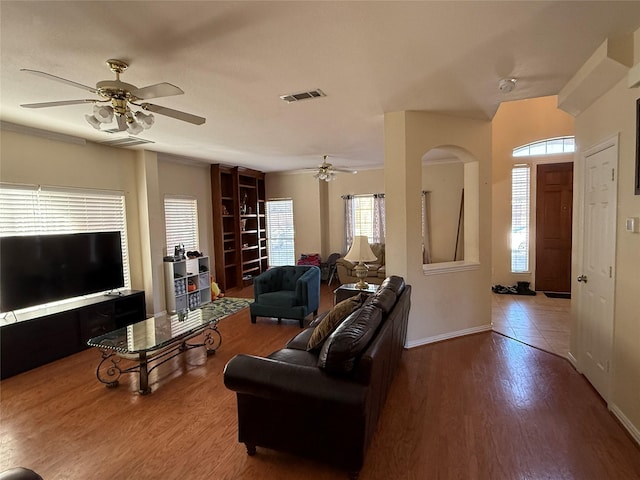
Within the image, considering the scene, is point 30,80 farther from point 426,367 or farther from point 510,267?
point 510,267

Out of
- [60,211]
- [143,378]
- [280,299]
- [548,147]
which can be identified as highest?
[548,147]

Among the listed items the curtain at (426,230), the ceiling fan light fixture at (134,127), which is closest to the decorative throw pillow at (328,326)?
the ceiling fan light fixture at (134,127)

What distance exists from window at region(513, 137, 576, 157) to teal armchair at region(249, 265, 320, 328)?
183 inches

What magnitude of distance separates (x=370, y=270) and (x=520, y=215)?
10.0 feet

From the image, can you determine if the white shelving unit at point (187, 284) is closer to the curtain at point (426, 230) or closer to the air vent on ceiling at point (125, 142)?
the air vent on ceiling at point (125, 142)

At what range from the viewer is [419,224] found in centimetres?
376

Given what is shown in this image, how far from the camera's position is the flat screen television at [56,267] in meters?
3.52

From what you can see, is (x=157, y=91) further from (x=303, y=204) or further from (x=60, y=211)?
(x=303, y=204)

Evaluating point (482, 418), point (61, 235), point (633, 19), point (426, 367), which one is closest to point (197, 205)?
point (61, 235)

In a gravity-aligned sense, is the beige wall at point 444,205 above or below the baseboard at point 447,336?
above

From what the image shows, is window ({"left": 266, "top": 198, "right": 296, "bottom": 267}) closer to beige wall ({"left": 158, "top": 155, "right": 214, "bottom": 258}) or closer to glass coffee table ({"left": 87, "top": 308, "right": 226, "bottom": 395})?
beige wall ({"left": 158, "top": 155, "right": 214, "bottom": 258})

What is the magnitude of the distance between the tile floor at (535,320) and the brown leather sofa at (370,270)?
2010 mm

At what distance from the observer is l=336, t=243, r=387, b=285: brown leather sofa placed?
6410mm

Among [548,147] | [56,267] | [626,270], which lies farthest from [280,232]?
[626,270]
